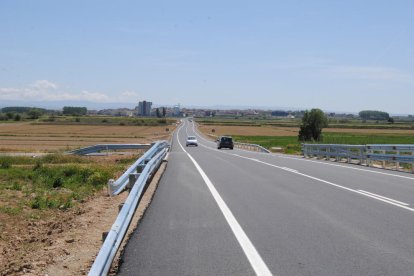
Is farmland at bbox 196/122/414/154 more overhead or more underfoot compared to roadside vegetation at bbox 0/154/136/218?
more underfoot

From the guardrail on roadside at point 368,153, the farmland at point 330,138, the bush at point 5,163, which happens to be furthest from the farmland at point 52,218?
the farmland at point 330,138

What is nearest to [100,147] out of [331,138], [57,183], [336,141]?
[57,183]

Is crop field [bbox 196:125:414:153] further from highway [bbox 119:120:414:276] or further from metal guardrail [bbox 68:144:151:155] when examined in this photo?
highway [bbox 119:120:414:276]

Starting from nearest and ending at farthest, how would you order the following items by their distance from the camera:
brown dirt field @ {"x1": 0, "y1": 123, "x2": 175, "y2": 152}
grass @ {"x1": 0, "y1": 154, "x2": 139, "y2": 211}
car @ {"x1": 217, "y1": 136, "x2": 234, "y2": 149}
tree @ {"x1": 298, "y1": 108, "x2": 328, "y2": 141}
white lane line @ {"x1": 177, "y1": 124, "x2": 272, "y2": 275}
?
white lane line @ {"x1": 177, "y1": 124, "x2": 272, "y2": 275}, grass @ {"x1": 0, "y1": 154, "x2": 139, "y2": 211}, car @ {"x1": 217, "y1": 136, "x2": 234, "y2": 149}, brown dirt field @ {"x1": 0, "y1": 123, "x2": 175, "y2": 152}, tree @ {"x1": 298, "y1": 108, "x2": 328, "y2": 141}

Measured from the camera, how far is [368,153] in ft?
85.3

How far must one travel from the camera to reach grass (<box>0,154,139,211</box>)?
16578 millimetres

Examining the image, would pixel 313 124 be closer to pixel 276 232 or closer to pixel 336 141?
pixel 336 141

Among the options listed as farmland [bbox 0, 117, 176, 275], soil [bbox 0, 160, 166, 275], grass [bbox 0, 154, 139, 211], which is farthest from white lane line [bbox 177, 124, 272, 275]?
grass [bbox 0, 154, 139, 211]

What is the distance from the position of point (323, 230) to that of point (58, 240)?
14.8ft

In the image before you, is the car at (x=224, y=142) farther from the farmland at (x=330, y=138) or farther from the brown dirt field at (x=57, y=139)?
the brown dirt field at (x=57, y=139)

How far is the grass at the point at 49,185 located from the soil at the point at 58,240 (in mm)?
1479

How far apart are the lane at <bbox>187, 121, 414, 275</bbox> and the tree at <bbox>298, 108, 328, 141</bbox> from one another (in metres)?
93.2

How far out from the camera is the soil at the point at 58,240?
23.0 feet

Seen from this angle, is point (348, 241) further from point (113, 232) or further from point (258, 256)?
point (113, 232)
